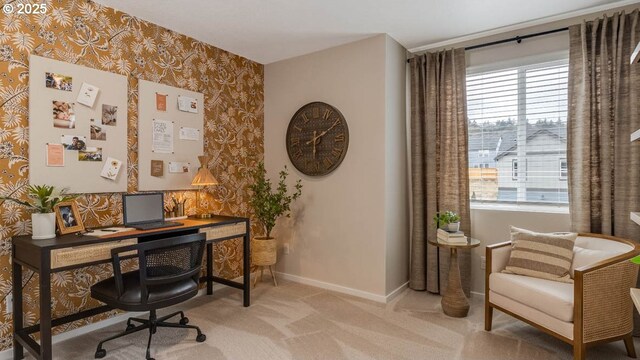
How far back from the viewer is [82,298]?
271 cm

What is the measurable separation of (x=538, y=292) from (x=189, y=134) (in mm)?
3150

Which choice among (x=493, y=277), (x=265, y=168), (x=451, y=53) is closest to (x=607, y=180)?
(x=493, y=277)

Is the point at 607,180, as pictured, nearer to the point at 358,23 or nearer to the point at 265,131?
the point at 358,23

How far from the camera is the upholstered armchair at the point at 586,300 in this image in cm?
211

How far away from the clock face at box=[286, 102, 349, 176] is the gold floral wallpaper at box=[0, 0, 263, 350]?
53 cm

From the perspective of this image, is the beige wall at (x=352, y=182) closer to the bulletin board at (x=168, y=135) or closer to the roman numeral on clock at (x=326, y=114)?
the roman numeral on clock at (x=326, y=114)

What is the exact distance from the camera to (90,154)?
2.73 metres

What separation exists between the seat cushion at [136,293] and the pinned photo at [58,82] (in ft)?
4.71

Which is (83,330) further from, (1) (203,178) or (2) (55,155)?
(1) (203,178)

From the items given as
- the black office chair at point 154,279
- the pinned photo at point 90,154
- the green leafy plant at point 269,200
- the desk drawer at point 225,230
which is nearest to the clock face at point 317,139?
the green leafy plant at point 269,200

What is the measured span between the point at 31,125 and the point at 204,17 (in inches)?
59.8

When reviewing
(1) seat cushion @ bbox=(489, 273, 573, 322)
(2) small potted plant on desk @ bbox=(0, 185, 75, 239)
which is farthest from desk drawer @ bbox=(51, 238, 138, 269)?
(1) seat cushion @ bbox=(489, 273, 573, 322)
